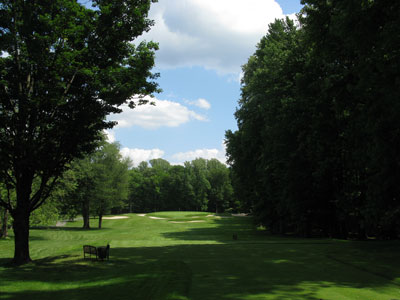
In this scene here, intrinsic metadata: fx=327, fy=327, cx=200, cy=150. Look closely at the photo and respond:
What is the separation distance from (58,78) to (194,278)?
38.1ft

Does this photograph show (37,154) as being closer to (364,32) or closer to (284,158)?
(364,32)

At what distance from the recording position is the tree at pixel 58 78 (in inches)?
632

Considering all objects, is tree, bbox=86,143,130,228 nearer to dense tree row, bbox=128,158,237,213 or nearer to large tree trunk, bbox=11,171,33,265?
large tree trunk, bbox=11,171,33,265

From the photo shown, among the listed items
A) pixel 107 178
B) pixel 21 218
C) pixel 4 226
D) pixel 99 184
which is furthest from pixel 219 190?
pixel 21 218

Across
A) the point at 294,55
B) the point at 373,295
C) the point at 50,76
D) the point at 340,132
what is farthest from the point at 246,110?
the point at 373,295

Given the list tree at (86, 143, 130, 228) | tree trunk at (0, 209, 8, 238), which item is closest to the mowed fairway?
tree trunk at (0, 209, 8, 238)

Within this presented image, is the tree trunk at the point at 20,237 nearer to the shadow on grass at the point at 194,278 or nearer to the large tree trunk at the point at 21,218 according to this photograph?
the large tree trunk at the point at 21,218

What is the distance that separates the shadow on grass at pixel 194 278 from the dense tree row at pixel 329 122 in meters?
5.48

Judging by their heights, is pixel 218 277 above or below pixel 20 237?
below

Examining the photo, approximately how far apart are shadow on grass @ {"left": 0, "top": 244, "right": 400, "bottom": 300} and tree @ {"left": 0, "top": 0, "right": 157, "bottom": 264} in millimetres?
4476

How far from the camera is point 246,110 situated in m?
39.8

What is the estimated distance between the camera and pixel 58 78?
648 inches

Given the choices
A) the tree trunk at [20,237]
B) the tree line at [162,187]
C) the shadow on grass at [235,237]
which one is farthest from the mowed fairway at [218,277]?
the tree line at [162,187]

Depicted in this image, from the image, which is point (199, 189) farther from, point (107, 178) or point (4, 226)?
point (4, 226)
